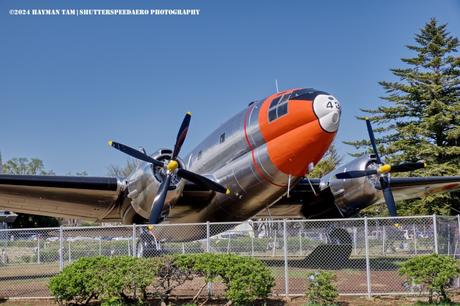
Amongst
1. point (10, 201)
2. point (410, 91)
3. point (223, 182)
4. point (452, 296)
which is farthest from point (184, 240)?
point (410, 91)

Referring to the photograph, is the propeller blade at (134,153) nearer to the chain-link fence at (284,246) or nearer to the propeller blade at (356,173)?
the chain-link fence at (284,246)

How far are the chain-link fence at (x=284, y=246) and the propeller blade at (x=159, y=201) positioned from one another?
41 centimetres

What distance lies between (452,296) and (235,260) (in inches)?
193

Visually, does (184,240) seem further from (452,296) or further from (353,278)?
(452,296)

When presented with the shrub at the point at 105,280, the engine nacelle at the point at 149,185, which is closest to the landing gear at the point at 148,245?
the engine nacelle at the point at 149,185

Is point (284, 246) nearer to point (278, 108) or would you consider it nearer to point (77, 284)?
point (77, 284)

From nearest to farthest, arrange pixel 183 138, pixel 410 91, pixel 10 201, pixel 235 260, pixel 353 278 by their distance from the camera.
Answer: pixel 235 260, pixel 353 278, pixel 183 138, pixel 10 201, pixel 410 91

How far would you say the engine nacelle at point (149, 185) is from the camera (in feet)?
48.2

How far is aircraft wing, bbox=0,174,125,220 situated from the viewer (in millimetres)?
15094

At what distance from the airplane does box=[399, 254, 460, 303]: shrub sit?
4589mm

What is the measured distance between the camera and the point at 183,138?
15500 mm

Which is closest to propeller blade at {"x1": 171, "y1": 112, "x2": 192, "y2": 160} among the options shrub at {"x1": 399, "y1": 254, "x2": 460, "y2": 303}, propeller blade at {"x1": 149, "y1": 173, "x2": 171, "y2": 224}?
propeller blade at {"x1": 149, "y1": 173, "x2": 171, "y2": 224}

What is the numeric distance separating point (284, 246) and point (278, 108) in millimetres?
4647

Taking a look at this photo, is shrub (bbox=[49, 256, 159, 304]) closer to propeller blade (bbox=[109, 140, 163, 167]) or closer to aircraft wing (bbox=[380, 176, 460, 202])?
propeller blade (bbox=[109, 140, 163, 167])
